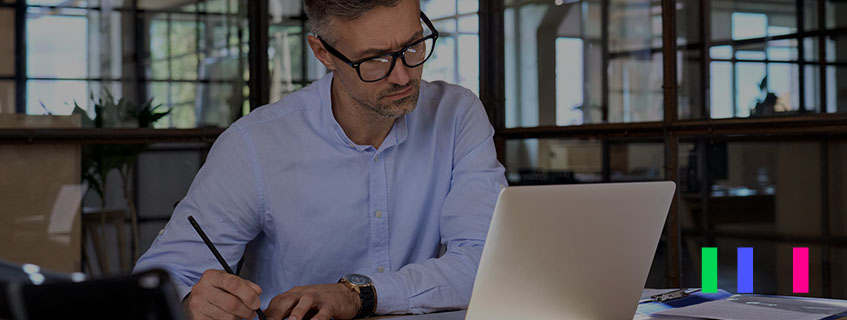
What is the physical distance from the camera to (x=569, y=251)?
1173mm

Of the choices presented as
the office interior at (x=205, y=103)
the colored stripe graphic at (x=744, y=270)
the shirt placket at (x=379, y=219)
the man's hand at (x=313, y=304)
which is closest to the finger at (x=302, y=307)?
the man's hand at (x=313, y=304)

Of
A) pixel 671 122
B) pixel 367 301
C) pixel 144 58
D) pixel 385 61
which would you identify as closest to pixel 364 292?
pixel 367 301

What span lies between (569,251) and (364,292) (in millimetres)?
405

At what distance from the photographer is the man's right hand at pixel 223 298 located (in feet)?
4.22

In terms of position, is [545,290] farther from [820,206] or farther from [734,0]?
[734,0]

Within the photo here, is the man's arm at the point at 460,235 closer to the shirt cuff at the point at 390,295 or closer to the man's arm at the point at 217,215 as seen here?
the shirt cuff at the point at 390,295

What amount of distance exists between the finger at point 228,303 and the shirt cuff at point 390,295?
0.23 metres

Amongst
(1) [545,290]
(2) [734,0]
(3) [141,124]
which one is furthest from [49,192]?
(2) [734,0]

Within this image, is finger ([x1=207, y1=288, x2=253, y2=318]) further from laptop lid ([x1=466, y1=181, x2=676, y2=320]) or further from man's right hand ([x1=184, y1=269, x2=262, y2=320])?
laptop lid ([x1=466, y1=181, x2=676, y2=320])

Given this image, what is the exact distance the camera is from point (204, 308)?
1.31 m

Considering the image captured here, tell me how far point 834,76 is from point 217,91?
5.23 metres

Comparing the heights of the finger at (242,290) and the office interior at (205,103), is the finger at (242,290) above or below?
below

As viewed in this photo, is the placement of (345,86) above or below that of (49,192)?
above

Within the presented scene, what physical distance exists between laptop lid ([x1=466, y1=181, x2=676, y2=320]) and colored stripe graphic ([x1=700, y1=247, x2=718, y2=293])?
13.6 inches
